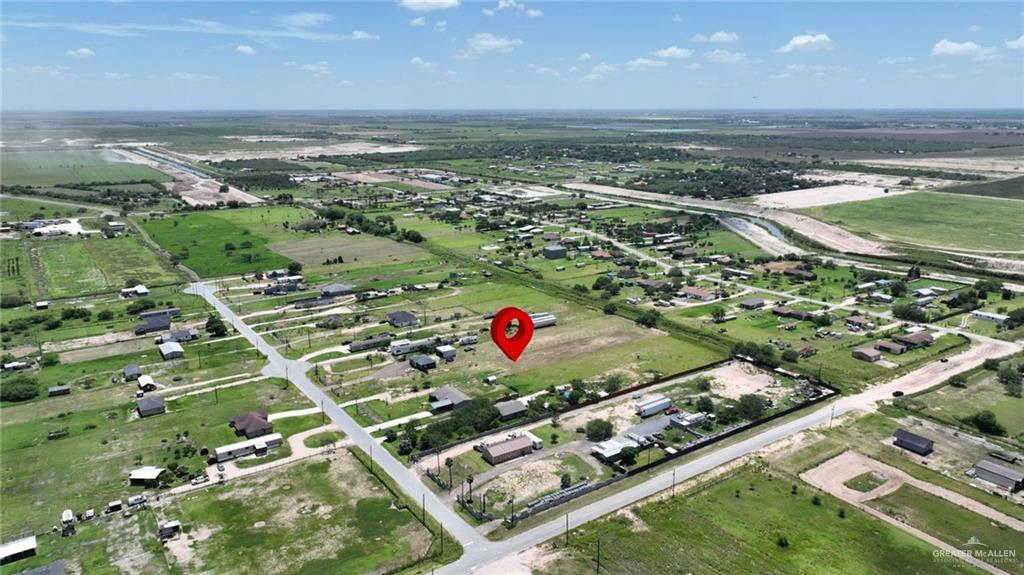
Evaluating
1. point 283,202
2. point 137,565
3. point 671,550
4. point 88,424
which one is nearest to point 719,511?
point 671,550

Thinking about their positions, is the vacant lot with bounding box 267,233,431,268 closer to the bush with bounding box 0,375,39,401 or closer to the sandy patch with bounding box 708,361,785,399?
the bush with bounding box 0,375,39,401

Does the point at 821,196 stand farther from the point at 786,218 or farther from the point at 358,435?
the point at 358,435

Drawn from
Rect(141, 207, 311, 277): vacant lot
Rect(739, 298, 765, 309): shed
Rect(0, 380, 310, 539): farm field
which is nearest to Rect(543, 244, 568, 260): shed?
Rect(739, 298, 765, 309): shed

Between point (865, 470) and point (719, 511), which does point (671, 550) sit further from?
point (865, 470)

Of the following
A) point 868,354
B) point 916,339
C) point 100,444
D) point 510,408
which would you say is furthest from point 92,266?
point 916,339

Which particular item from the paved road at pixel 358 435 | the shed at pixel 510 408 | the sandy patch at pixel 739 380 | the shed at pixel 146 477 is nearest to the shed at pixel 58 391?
the paved road at pixel 358 435
